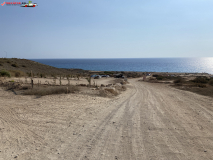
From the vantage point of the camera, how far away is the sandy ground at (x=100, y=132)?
4.92m

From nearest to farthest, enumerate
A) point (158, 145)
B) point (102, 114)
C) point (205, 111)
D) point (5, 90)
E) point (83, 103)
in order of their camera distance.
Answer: point (158, 145), point (102, 114), point (205, 111), point (83, 103), point (5, 90)

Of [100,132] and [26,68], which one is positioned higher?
[26,68]

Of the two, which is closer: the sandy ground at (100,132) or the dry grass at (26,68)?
the sandy ground at (100,132)

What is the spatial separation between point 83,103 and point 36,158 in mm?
6092

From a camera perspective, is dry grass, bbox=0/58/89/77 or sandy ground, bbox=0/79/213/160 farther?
dry grass, bbox=0/58/89/77

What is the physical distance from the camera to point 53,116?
8.19 m

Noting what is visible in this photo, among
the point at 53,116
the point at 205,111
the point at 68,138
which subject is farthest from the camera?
the point at 205,111

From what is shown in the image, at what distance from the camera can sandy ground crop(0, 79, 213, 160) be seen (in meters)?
4.92

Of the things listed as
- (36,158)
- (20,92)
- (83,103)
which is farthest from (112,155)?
(20,92)

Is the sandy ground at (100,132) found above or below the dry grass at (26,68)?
below

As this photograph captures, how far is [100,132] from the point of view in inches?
253

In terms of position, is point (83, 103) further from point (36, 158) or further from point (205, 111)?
point (205, 111)

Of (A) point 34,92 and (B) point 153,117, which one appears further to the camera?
(A) point 34,92

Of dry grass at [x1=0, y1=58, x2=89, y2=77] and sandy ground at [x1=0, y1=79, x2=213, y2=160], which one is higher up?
dry grass at [x1=0, y1=58, x2=89, y2=77]
